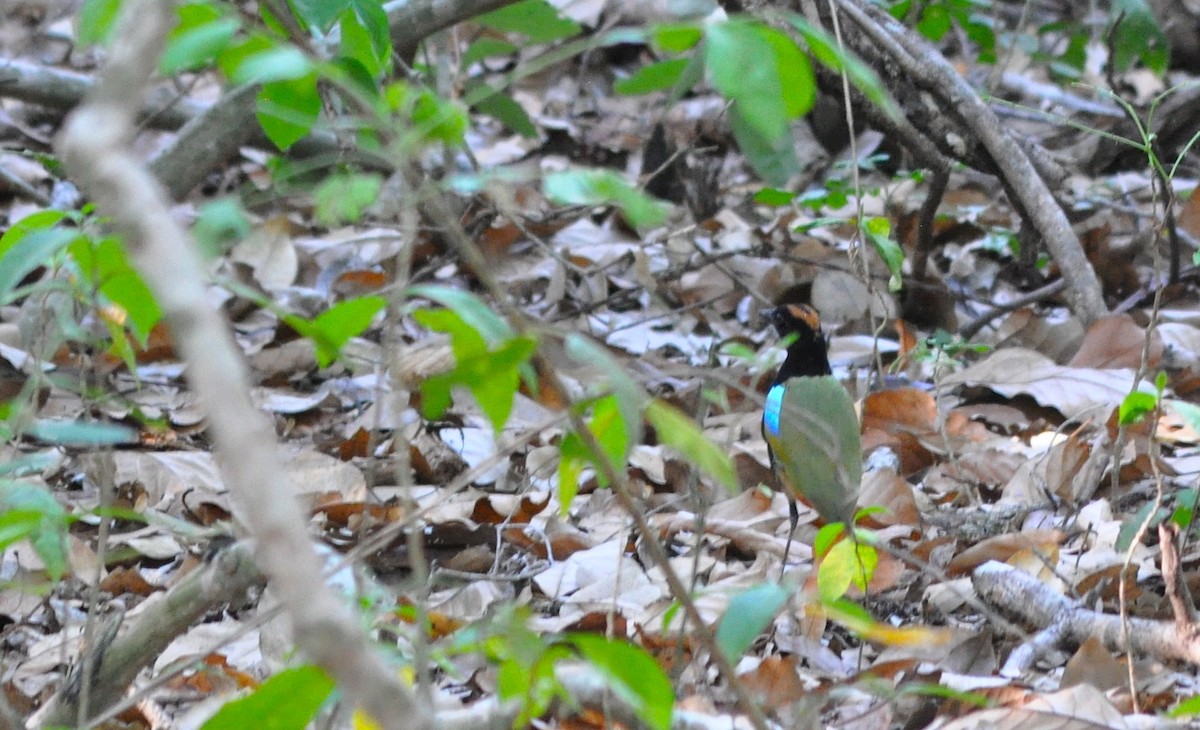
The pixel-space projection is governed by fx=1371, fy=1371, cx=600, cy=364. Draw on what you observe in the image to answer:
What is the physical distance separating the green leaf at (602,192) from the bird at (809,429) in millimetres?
1627

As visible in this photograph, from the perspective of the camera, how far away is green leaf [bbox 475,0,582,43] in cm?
421

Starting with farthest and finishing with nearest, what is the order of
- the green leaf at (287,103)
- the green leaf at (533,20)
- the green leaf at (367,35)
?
the green leaf at (533,20) → the green leaf at (367,35) → the green leaf at (287,103)

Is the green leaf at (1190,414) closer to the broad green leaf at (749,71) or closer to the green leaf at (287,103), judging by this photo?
the broad green leaf at (749,71)

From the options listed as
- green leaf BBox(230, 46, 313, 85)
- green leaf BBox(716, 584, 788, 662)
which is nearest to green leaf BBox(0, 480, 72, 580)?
green leaf BBox(230, 46, 313, 85)

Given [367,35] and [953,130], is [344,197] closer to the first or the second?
[367,35]

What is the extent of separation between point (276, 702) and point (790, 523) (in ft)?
7.38

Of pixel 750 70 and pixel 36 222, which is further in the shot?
pixel 36 222

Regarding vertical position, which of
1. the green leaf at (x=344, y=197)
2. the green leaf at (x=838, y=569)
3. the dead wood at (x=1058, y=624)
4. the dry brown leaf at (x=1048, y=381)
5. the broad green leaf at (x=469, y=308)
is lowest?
the dry brown leaf at (x=1048, y=381)

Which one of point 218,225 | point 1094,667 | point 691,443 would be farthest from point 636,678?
point 1094,667

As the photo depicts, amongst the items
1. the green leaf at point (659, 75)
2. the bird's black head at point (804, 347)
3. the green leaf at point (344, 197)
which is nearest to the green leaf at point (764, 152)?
the green leaf at point (659, 75)

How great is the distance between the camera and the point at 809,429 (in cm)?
292

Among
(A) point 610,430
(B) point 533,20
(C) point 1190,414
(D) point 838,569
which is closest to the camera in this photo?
(A) point 610,430

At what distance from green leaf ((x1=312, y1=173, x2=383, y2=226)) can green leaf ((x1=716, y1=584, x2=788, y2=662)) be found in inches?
22.8

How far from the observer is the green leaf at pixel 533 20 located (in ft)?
13.8
